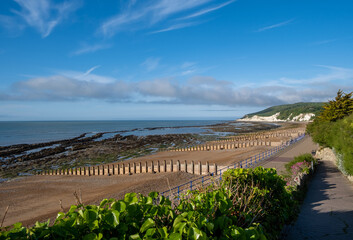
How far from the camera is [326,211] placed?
32.1 feet

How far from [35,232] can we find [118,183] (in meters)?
17.3

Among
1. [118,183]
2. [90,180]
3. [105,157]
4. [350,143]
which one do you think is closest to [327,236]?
[350,143]

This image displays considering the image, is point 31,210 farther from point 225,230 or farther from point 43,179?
point 225,230

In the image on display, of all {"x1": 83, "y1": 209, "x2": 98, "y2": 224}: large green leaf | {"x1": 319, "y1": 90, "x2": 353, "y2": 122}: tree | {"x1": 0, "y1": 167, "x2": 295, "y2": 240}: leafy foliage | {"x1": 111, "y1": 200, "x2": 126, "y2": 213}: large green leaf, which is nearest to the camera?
{"x1": 0, "y1": 167, "x2": 295, "y2": 240}: leafy foliage

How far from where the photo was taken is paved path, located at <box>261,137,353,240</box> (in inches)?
303

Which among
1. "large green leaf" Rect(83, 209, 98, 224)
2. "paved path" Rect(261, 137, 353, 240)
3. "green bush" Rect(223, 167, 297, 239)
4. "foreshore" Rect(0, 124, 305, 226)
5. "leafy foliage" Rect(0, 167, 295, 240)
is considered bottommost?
"foreshore" Rect(0, 124, 305, 226)

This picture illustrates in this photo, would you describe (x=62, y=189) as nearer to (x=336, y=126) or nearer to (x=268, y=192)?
(x=268, y=192)

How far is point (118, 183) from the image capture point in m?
18.7

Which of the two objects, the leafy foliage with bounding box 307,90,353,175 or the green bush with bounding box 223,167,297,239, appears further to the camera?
the leafy foliage with bounding box 307,90,353,175

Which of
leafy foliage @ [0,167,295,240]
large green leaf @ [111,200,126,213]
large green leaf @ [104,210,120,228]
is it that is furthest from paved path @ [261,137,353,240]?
large green leaf @ [104,210,120,228]

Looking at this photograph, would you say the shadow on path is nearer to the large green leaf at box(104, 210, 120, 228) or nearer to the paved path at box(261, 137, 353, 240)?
the paved path at box(261, 137, 353, 240)

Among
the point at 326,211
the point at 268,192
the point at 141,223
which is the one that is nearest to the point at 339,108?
the point at 326,211

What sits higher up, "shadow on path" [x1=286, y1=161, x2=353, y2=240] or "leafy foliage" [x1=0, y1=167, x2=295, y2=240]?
"leafy foliage" [x1=0, y1=167, x2=295, y2=240]

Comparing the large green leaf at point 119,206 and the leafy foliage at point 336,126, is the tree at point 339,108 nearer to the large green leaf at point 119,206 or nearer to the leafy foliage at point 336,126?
the leafy foliage at point 336,126
